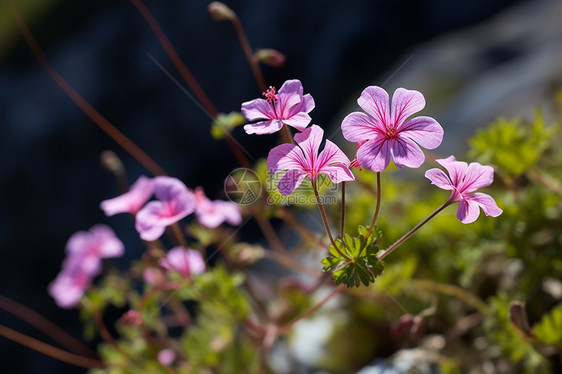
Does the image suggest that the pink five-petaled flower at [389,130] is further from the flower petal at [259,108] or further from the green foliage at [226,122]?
the green foliage at [226,122]

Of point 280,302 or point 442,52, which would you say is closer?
point 280,302

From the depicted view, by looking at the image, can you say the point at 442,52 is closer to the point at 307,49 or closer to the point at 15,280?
the point at 307,49

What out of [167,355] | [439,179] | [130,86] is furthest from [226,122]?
[130,86]

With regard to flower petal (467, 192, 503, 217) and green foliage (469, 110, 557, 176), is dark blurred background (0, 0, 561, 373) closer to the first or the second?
green foliage (469, 110, 557, 176)

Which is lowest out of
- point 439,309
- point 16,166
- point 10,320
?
point 439,309

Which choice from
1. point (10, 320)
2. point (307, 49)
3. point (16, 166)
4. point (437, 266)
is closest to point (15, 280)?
point (10, 320)

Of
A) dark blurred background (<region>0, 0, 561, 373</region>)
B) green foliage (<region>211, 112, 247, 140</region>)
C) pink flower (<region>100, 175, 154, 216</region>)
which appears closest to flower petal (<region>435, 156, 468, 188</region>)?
green foliage (<region>211, 112, 247, 140</region>)
